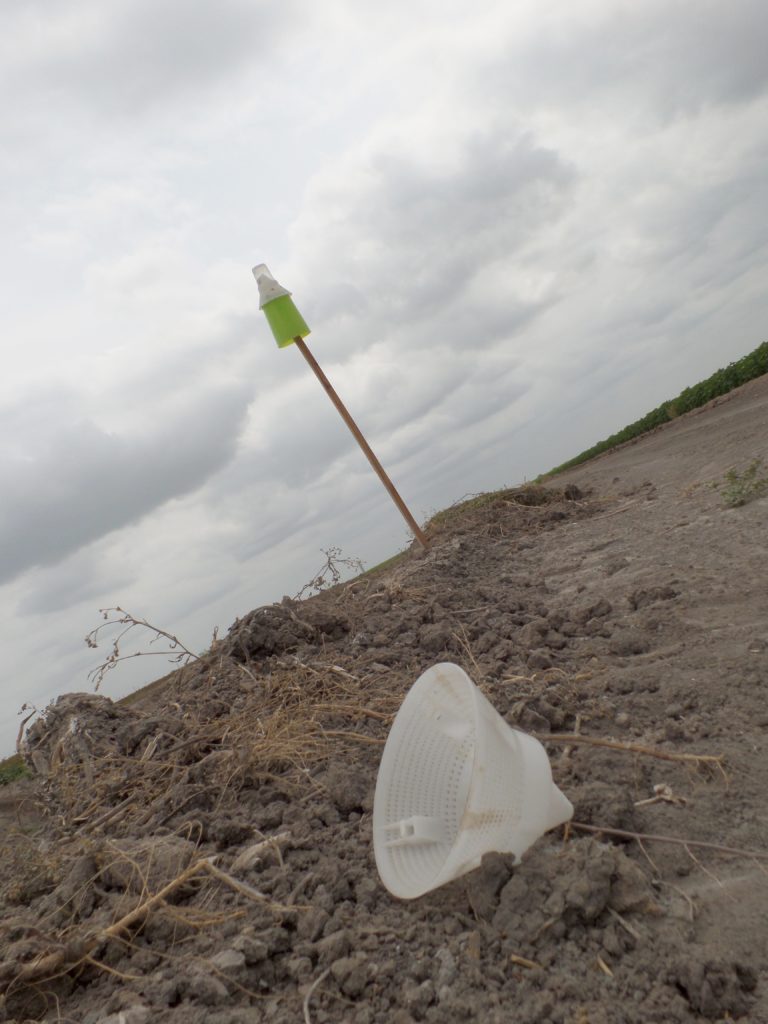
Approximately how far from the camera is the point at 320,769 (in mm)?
2854

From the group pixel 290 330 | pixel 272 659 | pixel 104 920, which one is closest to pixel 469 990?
pixel 104 920

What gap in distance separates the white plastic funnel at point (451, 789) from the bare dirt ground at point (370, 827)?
9cm

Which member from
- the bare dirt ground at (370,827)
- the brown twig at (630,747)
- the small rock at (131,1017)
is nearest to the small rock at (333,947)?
the bare dirt ground at (370,827)

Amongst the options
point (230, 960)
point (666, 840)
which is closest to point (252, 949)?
point (230, 960)

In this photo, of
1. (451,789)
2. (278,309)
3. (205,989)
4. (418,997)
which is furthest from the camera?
(278,309)

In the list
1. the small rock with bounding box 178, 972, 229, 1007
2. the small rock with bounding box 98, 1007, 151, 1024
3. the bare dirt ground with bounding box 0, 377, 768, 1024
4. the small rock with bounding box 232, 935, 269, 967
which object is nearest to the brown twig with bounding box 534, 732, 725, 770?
the bare dirt ground with bounding box 0, 377, 768, 1024

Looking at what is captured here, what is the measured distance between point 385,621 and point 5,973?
3.07m

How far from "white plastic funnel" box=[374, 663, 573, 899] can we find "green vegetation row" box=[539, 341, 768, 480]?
412 inches

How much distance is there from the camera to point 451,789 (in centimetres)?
219

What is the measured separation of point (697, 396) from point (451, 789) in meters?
10.7

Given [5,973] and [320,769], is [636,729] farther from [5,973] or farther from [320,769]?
[5,973]

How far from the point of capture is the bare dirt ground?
1.61 meters

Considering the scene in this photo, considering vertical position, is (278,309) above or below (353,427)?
above

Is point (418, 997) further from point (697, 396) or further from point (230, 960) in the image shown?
point (697, 396)
